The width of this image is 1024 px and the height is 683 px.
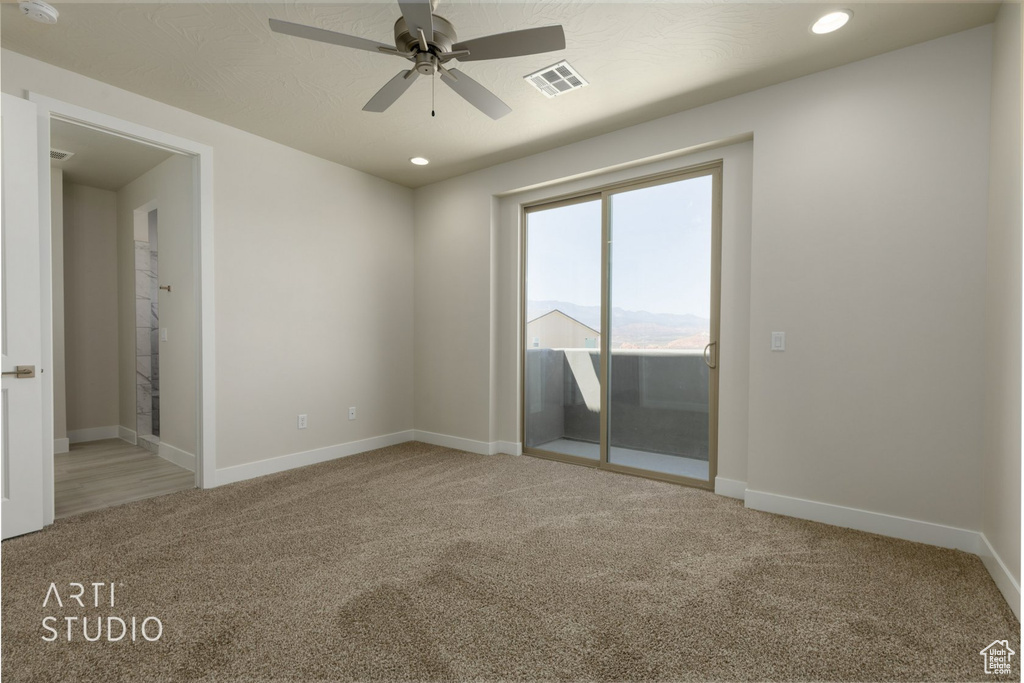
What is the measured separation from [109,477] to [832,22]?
5.54 meters

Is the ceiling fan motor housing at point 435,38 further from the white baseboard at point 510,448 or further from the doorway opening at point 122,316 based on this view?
the white baseboard at point 510,448

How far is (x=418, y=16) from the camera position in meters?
1.81

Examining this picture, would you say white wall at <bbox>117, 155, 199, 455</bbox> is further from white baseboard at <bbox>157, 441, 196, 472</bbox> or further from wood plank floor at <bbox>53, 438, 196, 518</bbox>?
wood plank floor at <bbox>53, 438, 196, 518</bbox>

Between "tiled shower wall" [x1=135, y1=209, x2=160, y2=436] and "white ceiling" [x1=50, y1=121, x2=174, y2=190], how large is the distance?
49 cm

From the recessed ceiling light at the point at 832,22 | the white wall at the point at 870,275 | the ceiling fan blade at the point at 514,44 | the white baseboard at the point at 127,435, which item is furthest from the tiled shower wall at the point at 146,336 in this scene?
the recessed ceiling light at the point at 832,22

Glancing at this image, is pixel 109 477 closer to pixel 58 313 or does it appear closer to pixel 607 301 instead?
pixel 58 313

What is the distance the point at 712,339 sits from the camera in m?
3.36

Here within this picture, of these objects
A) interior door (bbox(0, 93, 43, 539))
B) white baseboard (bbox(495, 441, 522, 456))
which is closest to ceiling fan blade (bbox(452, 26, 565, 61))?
interior door (bbox(0, 93, 43, 539))

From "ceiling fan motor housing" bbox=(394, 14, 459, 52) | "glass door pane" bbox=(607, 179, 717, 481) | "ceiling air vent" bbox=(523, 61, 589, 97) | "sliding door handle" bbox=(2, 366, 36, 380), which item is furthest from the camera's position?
"glass door pane" bbox=(607, 179, 717, 481)

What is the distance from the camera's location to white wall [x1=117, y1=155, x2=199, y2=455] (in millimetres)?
3852

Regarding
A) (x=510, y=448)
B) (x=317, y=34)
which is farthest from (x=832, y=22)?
(x=510, y=448)

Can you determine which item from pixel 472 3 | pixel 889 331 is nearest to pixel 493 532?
pixel 889 331

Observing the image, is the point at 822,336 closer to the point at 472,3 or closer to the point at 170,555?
the point at 472,3

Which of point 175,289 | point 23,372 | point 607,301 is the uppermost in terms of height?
point 175,289
